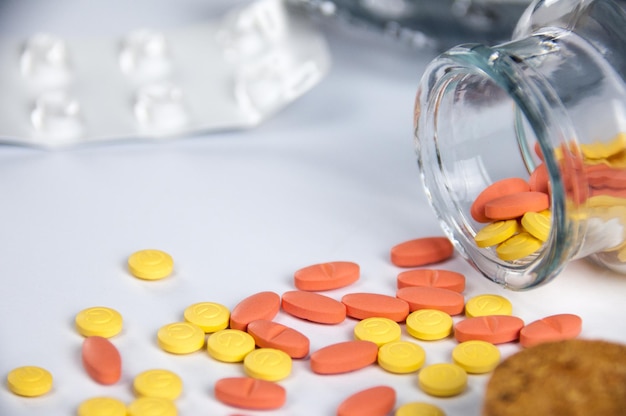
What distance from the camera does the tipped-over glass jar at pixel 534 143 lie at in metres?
1.02

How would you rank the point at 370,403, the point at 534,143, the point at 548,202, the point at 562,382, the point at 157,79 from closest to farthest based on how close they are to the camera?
the point at 562,382 < the point at 370,403 < the point at 548,202 < the point at 534,143 < the point at 157,79

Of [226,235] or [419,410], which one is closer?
[419,410]

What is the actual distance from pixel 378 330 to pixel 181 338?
0.22 meters

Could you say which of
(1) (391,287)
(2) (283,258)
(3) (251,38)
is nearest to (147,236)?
(2) (283,258)

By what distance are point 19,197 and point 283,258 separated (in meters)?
→ 0.43

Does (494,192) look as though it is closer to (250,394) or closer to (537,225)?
(537,225)

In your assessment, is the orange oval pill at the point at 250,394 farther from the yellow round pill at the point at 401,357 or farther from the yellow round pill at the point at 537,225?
the yellow round pill at the point at 537,225

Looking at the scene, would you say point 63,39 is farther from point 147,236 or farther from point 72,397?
point 72,397

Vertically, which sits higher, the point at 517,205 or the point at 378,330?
the point at 517,205

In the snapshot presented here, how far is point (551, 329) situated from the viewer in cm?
106

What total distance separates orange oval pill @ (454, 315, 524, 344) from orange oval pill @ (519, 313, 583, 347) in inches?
0.4

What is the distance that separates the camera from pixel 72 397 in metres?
0.97

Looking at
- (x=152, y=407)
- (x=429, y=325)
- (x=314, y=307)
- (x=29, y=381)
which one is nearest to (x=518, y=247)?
(x=429, y=325)

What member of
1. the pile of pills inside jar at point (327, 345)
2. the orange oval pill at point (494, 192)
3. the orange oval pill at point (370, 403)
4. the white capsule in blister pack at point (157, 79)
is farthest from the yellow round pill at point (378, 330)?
the white capsule in blister pack at point (157, 79)
